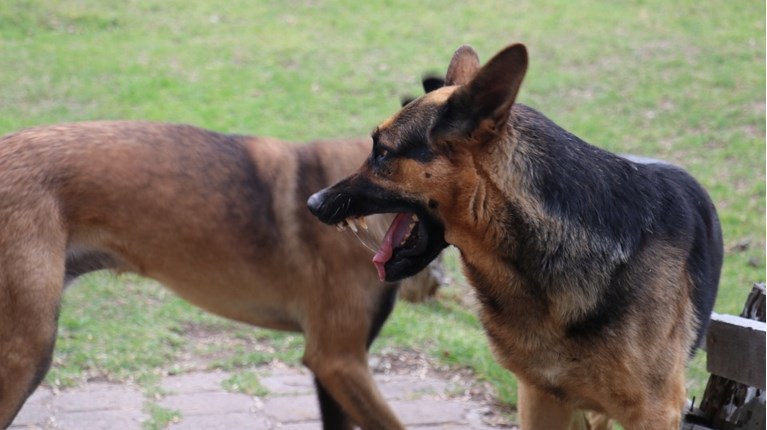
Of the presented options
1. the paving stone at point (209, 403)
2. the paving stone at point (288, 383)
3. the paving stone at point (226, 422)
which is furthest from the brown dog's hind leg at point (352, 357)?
the paving stone at point (288, 383)

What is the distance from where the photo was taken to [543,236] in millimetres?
3311

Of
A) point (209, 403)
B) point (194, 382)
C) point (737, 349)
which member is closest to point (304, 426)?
point (209, 403)

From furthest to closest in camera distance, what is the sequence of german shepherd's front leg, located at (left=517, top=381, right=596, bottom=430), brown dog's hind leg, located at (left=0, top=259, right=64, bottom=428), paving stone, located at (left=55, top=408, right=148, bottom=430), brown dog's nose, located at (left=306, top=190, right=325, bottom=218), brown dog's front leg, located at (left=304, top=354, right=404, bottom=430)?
paving stone, located at (left=55, top=408, right=148, bottom=430), brown dog's front leg, located at (left=304, top=354, right=404, bottom=430), brown dog's hind leg, located at (left=0, top=259, right=64, bottom=428), german shepherd's front leg, located at (left=517, top=381, right=596, bottom=430), brown dog's nose, located at (left=306, top=190, right=325, bottom=218)

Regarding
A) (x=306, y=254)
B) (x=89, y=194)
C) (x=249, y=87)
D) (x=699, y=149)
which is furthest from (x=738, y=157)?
(x=89, y=194)

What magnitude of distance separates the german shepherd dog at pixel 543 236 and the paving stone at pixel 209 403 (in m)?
1.99

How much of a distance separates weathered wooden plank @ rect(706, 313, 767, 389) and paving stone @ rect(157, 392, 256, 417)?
2261 millimetres

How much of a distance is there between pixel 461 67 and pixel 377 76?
26.1 feet

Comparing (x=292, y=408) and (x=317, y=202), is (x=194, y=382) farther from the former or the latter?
(x=317, y=202)

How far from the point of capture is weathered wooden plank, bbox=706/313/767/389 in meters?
3.96

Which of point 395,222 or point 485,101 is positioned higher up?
point 485,101

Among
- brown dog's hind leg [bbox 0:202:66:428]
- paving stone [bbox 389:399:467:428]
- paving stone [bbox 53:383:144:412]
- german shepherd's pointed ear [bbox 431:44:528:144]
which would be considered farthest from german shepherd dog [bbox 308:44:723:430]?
paving stone [bbox 53:383:144:412]

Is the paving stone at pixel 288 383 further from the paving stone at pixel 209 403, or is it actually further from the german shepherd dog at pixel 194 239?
the german shepherd dog at pixel 194 239

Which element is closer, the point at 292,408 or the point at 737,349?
the point at 737,349

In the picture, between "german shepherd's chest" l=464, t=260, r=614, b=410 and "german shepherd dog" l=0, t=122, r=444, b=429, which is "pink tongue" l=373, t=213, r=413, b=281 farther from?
"german shepherd dog" l=0, t=122, r=444, b=429
